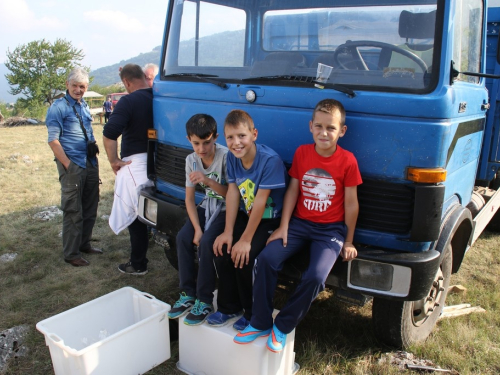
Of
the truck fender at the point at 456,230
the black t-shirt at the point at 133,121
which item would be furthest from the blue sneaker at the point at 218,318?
the black t-shirt at the point at 133,121

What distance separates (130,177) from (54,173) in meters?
5.06

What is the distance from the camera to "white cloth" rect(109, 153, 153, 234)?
3609 mm

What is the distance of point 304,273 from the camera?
238 centimetres

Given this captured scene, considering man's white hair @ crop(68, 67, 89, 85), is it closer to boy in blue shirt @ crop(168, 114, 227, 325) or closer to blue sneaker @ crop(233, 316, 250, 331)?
boy in blue shirt @ crop(168, 114, 227, 325)

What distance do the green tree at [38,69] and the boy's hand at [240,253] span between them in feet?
173

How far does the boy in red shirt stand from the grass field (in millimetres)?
562

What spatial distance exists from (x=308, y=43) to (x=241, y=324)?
5.97ft

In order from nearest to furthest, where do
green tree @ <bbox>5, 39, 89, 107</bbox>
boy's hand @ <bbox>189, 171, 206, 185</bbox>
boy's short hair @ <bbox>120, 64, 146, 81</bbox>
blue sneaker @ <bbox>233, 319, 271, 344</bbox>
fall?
blue sneaker @ <bbox>233, 319, 271, 344</bbox> → boy's hand @ <bbox>189, 171, 206, 185</bbox> → boy's short hair @ <bbox>120, 64, 146, 81</bbox> → green tree @ <bbox>5, 39, 89, 107</bbox>

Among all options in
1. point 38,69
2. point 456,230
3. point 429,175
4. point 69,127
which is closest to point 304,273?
point 429,175

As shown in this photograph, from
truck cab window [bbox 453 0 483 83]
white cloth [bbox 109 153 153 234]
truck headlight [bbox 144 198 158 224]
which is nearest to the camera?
truck cab window [bbox 453 0 483 83]

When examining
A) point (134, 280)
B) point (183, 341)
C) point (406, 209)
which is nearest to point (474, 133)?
point (406, 209)

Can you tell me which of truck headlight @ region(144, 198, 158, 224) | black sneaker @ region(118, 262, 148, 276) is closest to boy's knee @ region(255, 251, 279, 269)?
truck headlight @ region(144, 198, 158, 224)

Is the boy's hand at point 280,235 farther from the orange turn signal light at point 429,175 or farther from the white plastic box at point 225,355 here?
the orange turn signal light at point 429,175

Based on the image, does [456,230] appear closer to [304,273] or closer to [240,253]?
Result: [304,273]
